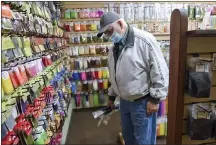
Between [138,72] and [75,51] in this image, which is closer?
[138,72]

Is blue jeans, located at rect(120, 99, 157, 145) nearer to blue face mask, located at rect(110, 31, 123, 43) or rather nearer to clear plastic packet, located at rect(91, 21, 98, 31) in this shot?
blue face mask, located at rect(110, 31, 123, 43)

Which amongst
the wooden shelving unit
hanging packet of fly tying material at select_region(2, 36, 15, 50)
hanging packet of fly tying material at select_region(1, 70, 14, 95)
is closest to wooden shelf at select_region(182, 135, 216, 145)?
the wooden shelving unit

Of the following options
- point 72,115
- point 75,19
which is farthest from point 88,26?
point 72,115

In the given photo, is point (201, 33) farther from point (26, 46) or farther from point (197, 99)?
point (26, 46)

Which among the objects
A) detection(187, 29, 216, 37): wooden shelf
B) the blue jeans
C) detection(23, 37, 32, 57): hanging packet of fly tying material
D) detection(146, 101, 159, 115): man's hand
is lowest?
the blue jeans

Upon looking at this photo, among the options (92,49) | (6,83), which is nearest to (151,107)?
(6,83)

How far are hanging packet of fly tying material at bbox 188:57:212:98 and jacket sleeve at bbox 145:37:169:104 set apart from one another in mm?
564

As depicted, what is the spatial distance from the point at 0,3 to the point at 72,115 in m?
3.60

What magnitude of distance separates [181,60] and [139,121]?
0.91 meters

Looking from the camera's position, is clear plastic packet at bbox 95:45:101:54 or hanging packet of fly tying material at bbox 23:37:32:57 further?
clear plastic packet at bbox 95:45:101:54

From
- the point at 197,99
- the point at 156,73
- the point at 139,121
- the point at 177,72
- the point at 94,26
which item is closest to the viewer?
the point at 177,72

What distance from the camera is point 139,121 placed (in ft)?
6.49

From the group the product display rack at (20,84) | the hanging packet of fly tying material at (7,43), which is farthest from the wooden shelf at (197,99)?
the hanging packet of fly tying material at (7,43)

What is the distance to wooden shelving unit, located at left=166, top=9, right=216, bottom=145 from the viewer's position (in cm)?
124
